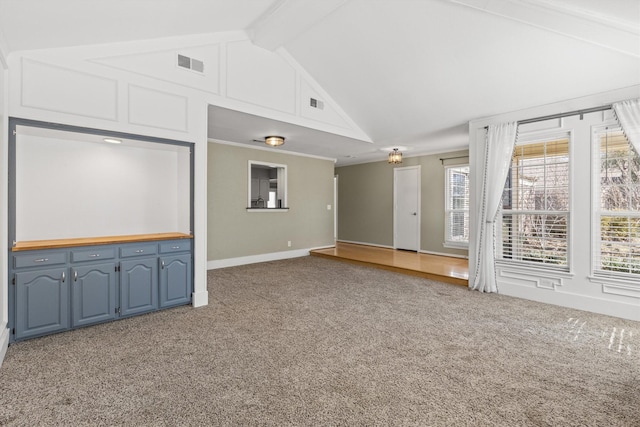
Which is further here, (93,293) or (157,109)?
(157,109)

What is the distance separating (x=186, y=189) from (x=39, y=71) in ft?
5.56

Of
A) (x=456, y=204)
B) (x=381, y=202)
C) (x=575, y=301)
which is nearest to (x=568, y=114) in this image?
(x=575, y=301)

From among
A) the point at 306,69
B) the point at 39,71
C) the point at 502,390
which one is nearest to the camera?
the point at 502,390

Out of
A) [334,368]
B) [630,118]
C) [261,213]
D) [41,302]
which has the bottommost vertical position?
[334,368]

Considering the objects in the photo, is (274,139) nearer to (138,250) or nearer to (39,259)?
(138,250)

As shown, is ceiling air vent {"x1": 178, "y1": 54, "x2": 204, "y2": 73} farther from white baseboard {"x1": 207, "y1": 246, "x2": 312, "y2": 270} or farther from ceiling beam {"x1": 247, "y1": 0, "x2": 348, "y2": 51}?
white baseboard {"x1": 207, "y1": 246, "x2": 312, "y2": 270}

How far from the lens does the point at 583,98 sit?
12.0 ft

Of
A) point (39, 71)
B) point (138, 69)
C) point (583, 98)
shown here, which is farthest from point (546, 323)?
point (39, 71)

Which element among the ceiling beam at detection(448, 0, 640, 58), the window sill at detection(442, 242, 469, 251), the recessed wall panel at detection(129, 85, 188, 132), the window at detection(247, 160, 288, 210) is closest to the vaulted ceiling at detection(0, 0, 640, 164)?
the ceiling beam at detection(448, 0, 640, 58)

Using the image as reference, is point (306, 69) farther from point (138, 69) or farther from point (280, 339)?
point (280, 339)

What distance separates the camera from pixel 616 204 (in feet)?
11.7

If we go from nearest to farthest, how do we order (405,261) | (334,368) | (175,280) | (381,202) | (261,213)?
1. (334,368)
2. (175,280)
3. (405,261)
4. (261,213)
5. (381,202)

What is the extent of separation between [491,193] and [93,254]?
4.83 metres

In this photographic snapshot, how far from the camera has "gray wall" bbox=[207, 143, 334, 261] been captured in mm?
5980
